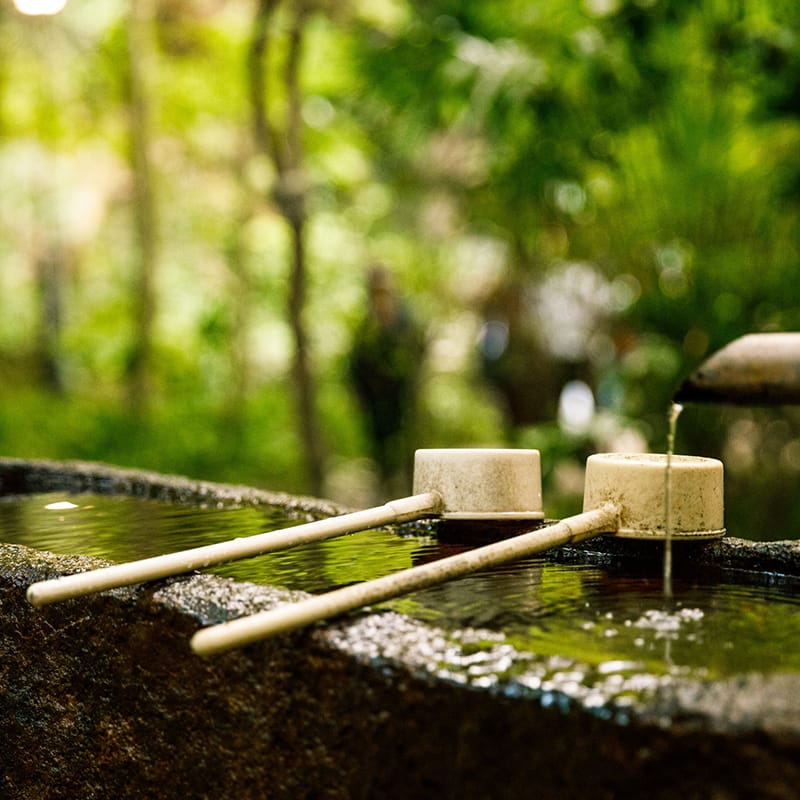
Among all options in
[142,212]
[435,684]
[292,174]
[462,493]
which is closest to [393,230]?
[142,212]

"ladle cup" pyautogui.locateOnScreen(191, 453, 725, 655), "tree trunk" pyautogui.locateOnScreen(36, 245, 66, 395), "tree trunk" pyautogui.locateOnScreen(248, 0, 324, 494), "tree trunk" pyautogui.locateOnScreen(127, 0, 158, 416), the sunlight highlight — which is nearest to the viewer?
"ladle cup" pyautogui.locateOnScreen(191, 453, 725, 655)

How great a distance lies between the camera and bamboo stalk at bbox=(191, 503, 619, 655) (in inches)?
53.3

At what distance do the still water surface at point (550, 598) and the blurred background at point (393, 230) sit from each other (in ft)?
9.12

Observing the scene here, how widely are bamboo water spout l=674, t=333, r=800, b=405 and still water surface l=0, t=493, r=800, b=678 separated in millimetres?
351

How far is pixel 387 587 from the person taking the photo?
155cm

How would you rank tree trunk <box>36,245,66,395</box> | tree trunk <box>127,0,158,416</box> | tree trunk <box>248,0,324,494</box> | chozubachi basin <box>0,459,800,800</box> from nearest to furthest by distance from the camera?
1. chozubachi basin <box>0,459,800,800</box>
2. tree trunk <box>248,0,324,494</box>
3. tree trunk <box>127,0,158,416</box>
4. tree trunk <box>36,245,66,395</box>

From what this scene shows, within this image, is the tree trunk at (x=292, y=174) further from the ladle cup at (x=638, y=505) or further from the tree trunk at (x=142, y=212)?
the ladle cup at (x=638, y=505)

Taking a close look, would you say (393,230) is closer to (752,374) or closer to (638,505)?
(638,505)

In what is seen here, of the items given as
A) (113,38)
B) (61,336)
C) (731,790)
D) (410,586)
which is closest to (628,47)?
(410,586)

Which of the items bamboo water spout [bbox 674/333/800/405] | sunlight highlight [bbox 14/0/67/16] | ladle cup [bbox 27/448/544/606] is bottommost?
ladle cup [bbox 27/448/544/606]

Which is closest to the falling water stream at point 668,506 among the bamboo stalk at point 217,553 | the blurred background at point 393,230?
the bamboo stalk at point 217,553

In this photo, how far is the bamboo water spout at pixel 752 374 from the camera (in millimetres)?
1418

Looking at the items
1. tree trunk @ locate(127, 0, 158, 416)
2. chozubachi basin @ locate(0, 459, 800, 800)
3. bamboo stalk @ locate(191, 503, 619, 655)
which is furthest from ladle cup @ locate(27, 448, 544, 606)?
tree trunk @ locate(127, 0, 158, 416)

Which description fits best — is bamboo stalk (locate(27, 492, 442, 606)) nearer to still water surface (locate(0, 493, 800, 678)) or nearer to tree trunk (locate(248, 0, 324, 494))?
Answer: still water surface (locate(0, 493, 800, 678))
